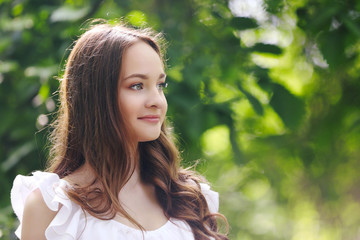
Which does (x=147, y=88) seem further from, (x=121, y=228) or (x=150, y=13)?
(x=150, y=13)

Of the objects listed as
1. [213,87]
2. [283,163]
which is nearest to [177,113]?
[213,87]

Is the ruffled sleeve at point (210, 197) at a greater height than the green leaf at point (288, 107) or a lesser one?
lesser

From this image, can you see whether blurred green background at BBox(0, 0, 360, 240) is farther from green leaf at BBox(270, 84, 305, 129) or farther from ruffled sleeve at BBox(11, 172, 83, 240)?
ruffled sleeve at BBox(11, 172, 83, 240)

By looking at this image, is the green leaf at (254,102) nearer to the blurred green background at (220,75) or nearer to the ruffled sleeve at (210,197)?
the blurred green background at (220,75)

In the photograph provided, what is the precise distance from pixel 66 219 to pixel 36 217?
9 cm

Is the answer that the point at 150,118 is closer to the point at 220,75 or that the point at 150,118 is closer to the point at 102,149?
the point at 102,149

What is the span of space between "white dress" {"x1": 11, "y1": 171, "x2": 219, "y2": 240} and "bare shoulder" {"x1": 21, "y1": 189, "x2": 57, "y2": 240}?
0.02 m

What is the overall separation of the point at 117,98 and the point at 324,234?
4.96 m

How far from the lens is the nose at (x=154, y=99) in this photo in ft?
5.16

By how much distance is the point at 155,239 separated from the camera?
1.59m

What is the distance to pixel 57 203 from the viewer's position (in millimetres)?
1471

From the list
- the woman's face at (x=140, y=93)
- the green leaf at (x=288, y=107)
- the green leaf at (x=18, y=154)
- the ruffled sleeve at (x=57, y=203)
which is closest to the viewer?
the ruffled sleeve at (x=57, y=203)

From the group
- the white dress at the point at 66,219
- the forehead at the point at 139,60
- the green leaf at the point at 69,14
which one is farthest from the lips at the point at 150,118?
the green leaf at the point at 69,14

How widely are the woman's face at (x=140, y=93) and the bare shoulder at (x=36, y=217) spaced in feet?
1.13
